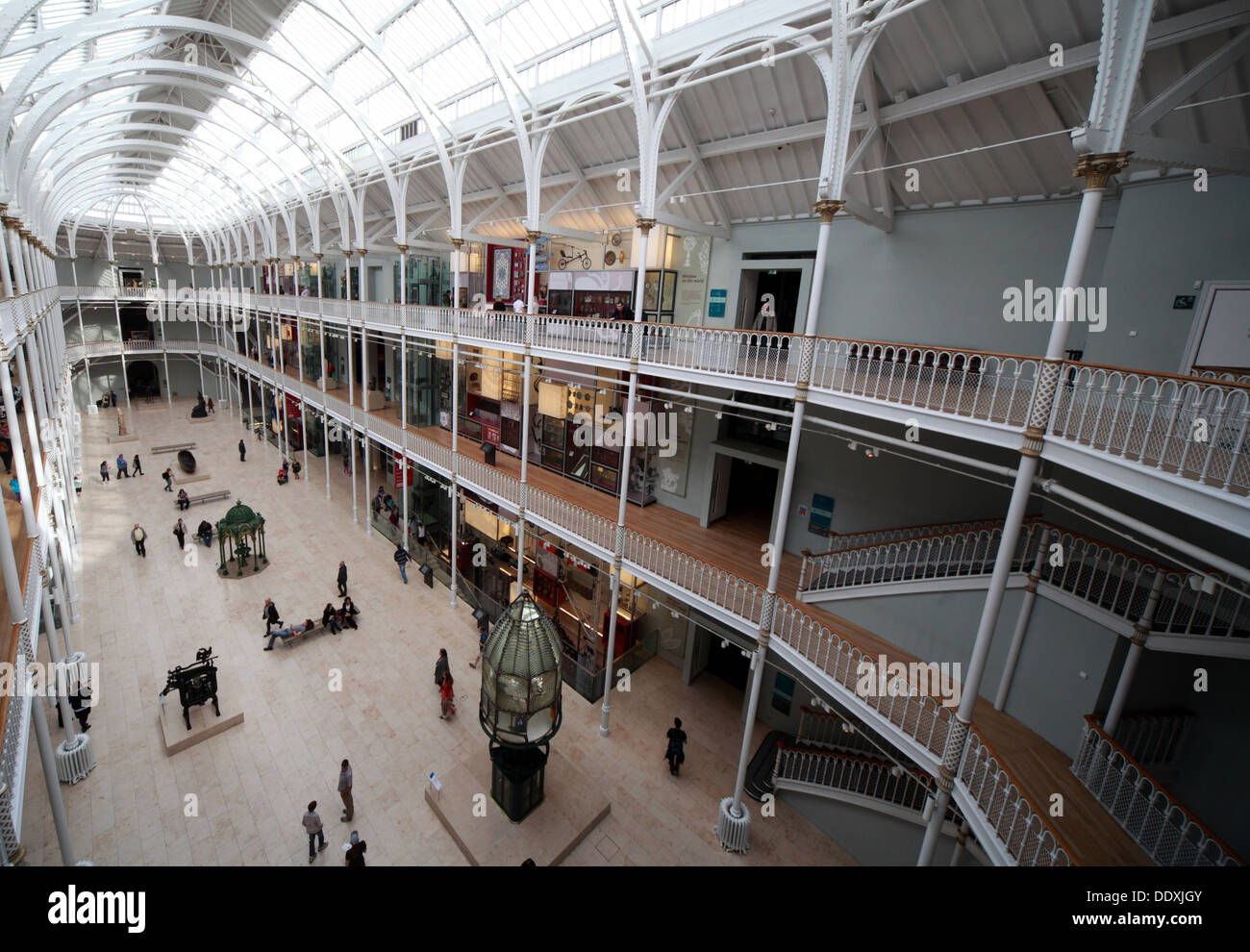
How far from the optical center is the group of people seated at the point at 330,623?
46.4 ft

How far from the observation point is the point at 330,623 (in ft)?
49.1

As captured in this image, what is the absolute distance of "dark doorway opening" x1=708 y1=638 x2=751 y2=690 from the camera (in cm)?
1464

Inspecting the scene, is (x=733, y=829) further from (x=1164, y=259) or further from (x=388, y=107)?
(x=388, y=107)

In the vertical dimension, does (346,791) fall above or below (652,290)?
below

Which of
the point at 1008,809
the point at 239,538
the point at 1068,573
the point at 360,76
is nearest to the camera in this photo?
the point at 1008,809

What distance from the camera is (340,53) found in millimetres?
17062

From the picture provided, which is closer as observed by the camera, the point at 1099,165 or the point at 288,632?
the point at 1099,165

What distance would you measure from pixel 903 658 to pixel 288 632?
14281 mm

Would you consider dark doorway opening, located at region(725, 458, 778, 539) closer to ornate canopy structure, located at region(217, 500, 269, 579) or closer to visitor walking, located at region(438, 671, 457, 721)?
visitor walking, located at region(438, 671, 457, 721)

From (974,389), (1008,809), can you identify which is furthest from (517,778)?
(974,389)

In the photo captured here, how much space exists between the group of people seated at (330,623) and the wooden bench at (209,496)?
12.4 metres

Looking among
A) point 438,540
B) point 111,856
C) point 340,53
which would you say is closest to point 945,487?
point 111,856

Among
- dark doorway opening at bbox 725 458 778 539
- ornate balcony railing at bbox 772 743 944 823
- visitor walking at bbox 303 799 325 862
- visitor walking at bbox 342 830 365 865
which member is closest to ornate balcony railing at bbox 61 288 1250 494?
dark doorway opening at bbox 725 458 778 539

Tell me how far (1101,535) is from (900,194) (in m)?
6.77
